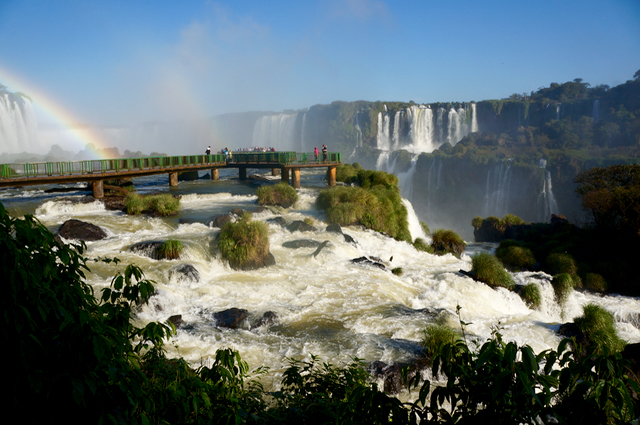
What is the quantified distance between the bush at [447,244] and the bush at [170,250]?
13.4 meters

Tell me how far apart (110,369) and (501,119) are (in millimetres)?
83038

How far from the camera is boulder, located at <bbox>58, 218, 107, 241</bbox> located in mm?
15133

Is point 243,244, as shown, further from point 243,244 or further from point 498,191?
point 498,191

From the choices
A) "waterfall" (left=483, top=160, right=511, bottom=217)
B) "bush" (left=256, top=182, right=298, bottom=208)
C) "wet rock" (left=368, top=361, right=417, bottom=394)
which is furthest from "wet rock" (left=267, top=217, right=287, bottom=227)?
"waterfall" (left=483, top=160, right=511, bottom=217)

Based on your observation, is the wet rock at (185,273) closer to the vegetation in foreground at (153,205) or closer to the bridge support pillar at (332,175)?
the vegetation in foreground at (153,205)

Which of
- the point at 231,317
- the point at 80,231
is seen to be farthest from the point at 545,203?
the point at 80,231

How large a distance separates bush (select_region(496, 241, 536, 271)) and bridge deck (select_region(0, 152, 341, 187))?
13739mm

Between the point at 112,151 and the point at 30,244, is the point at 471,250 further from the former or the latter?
the point at 112,151

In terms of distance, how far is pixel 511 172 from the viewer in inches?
2046

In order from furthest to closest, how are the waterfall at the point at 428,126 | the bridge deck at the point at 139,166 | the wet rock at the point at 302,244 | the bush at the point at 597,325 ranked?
1. the waterfall at the point at 428,126
2. the bridge deck at the point at 139,166
3. the wet rock at the point at 302,244
4. the bush at the point at 597,325

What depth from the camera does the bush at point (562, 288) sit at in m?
15.1

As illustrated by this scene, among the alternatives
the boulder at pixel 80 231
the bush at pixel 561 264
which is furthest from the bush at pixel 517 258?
the boulder at pixel 80 231

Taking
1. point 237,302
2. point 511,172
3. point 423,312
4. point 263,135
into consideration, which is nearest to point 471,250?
point 423,312

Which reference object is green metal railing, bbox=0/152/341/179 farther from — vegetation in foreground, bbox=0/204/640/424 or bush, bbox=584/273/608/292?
vegetation in foreground, bbox=0/204/640/424
